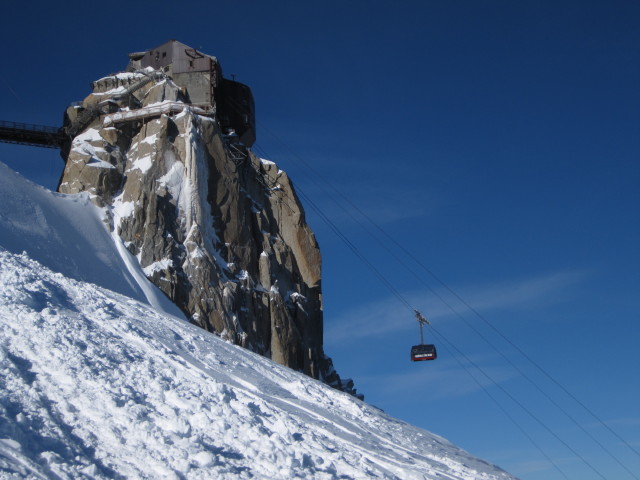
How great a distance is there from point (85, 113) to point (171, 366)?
4165 cm

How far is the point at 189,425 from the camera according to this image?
54.7 ft

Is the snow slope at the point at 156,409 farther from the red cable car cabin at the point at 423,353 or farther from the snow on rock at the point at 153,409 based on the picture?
the red cable car cabin at the point at 423,353

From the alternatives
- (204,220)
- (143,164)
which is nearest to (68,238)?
(204,220)

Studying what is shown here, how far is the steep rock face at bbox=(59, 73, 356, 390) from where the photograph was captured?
46.8 meters

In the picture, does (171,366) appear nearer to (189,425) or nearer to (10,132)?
(189,425)

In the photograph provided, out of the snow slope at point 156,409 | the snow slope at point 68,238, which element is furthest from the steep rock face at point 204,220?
the snow slope at point 156,409

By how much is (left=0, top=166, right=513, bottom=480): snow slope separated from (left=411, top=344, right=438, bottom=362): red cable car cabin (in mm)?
15963

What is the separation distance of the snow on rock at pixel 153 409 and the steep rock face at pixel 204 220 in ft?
62.8

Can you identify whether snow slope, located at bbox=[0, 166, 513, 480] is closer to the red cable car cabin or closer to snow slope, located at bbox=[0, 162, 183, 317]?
snow slope, located at bbox=[0, 162, 183, 317]

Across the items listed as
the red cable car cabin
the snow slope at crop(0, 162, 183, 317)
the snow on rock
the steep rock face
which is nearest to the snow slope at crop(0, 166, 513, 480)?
the snow on rock

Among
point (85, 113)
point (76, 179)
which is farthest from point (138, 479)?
point (85, 113)

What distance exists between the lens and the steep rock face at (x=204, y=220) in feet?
154

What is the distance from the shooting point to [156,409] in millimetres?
17234

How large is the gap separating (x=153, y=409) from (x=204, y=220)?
1361 inches
